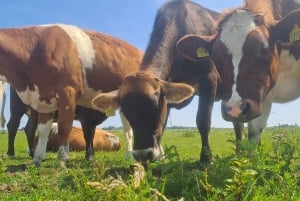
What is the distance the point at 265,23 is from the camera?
22.8ft

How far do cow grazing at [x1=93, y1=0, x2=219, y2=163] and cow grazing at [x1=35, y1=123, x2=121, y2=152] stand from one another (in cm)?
698

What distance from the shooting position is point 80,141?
15461 mm

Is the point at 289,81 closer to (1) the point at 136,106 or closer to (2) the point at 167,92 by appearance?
(2) the point at 167,92

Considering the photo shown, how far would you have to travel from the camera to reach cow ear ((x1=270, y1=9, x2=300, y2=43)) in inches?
259

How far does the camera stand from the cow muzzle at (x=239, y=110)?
19.0 feet

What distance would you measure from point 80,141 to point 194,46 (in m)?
8.62

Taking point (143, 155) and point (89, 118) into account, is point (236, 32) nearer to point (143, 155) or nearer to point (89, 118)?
point (143, 155)

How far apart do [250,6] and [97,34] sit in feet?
16.4

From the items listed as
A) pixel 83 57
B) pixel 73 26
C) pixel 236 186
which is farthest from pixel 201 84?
pixel 236 186

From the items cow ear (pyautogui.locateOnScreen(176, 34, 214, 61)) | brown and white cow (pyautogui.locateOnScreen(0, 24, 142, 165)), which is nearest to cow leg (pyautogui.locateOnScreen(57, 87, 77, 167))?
brown and white cow (pyautogui.locateOnScreen(0, 24, 142, 165))

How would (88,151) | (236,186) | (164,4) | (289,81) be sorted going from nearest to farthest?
(236,186)
(289,81)
(164,4)
(88,151)

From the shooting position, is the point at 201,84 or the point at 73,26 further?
the point at 73,26

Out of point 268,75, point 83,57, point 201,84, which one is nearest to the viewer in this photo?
point 268,75

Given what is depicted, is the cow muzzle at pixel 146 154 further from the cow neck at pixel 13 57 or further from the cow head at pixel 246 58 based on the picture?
the cow neck at pixel 13 57
